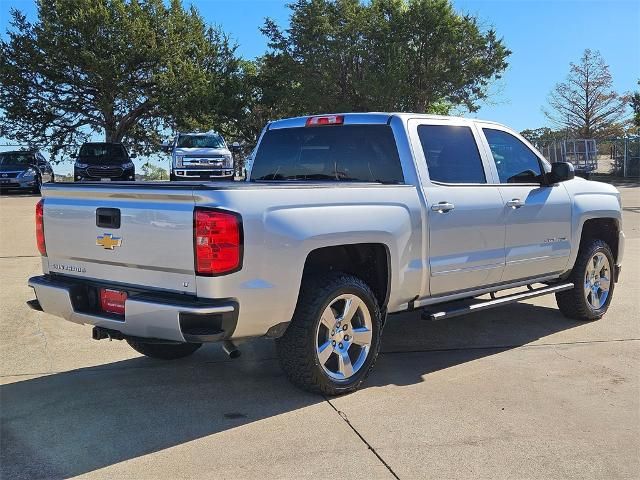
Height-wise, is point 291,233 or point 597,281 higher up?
point 291,233

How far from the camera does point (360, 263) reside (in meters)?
4.70

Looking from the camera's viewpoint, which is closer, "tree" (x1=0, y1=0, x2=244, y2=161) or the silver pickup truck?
the silver pickup truck

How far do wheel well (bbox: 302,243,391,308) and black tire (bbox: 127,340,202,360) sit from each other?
1383mm

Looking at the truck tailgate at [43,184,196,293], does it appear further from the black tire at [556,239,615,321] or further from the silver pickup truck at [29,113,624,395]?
the black tire at [556,239,615,321]

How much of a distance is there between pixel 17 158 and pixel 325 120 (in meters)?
22.4

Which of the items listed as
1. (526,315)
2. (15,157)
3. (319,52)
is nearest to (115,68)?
(15,157)

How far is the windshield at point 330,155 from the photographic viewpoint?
4984 millimetres

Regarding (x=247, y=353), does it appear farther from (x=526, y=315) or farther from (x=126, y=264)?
(x=526, y=315)

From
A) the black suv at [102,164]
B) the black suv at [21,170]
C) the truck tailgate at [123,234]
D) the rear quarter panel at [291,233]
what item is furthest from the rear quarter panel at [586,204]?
the black suv at [21,170]

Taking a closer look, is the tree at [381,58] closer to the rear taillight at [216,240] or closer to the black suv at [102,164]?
the black suv at [102,164]

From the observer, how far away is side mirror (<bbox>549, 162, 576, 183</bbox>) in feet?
19.0

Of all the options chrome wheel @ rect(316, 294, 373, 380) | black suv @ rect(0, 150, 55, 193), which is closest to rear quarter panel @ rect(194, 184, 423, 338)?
chrome wheel @ rect(316, 294, 373, 380)

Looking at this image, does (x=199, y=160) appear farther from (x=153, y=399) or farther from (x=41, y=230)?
(x=153, y=399)


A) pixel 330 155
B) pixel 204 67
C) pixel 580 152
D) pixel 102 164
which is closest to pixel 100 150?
pixel 102 164
